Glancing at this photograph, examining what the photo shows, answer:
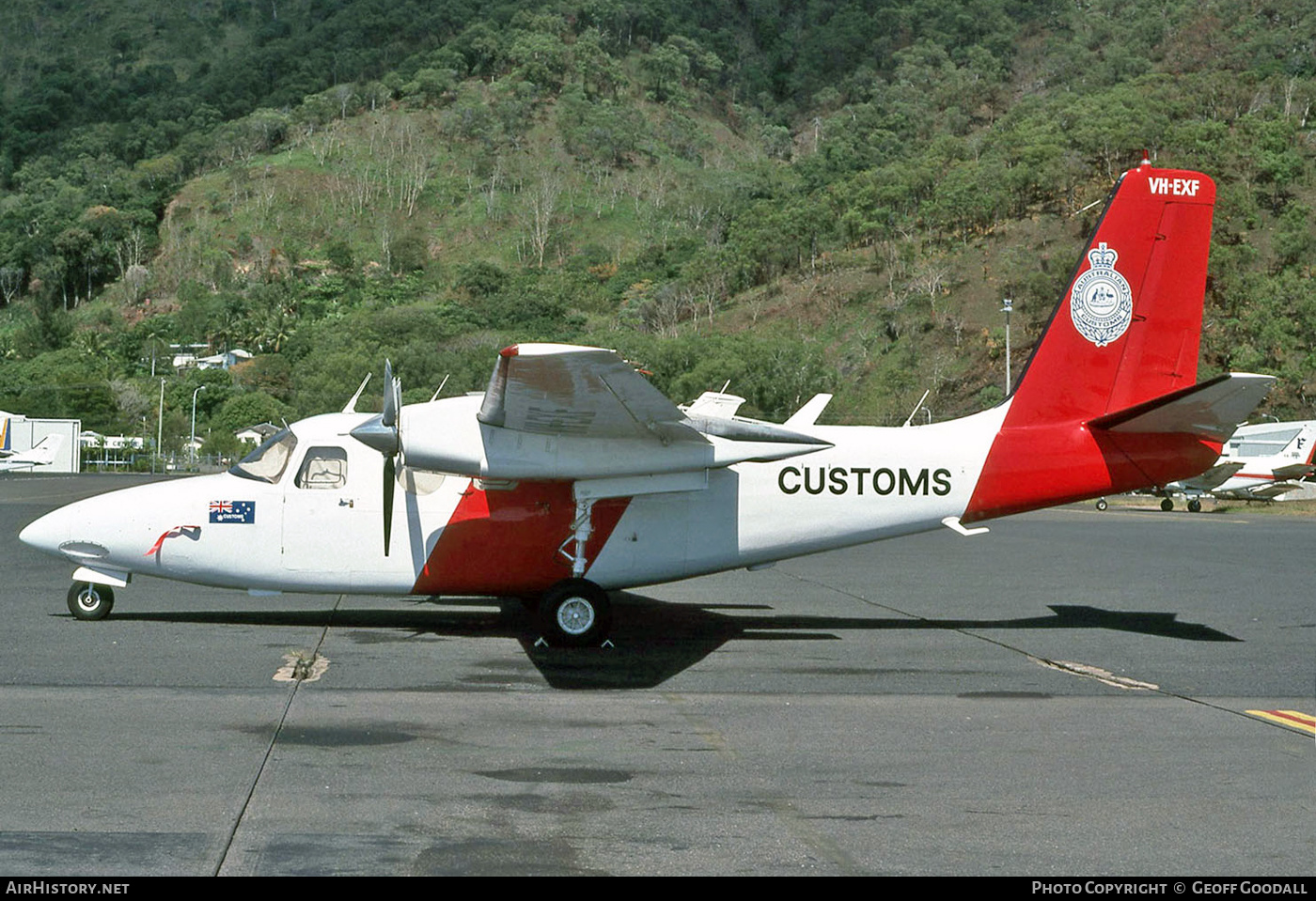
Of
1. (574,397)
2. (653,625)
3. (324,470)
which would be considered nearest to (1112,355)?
(653,625)

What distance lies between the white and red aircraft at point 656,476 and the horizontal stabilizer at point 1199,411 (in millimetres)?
30

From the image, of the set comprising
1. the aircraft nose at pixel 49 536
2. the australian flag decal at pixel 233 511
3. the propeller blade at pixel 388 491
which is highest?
the propeller blade at pixel 388 491

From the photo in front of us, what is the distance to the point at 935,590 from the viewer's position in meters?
19.3

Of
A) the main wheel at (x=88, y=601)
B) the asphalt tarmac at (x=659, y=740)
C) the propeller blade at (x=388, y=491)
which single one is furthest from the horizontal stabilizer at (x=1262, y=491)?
the main wheel at (x=88, y=601)

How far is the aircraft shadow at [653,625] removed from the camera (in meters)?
12.5

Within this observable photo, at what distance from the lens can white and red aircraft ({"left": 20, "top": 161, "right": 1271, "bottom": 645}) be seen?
12711 mm

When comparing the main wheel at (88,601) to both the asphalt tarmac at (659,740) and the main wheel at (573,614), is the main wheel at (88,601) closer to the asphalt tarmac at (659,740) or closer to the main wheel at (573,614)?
the asphalt tarmac at (659,740)

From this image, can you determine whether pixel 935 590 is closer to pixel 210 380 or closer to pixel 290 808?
pixel 290 808

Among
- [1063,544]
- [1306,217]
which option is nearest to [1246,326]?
[1306,217]

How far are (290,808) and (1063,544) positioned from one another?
81.8 feet

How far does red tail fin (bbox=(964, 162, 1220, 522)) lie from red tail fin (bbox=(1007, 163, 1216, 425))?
0.04 ft

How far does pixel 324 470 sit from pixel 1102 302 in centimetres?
922

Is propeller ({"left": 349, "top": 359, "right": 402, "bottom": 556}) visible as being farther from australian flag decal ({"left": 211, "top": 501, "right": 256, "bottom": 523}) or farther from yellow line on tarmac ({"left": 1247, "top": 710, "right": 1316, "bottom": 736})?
yellow line on tarmac ({"left": 1247, "top": 710, "right": 1316, "bottom": 736})
